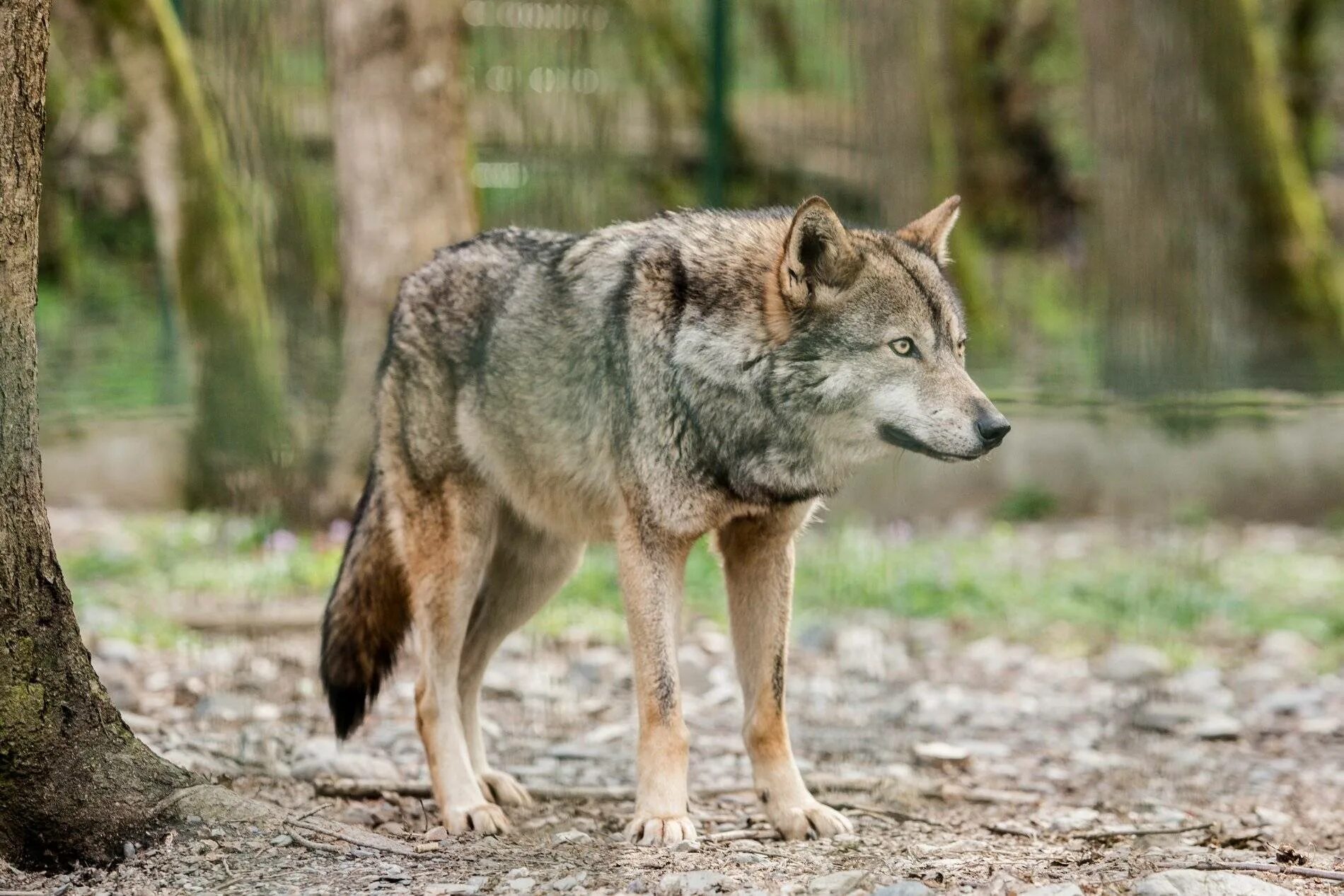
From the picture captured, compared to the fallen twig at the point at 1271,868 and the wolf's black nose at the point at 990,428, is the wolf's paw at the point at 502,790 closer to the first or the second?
the wolf's black nose at the point at 990,428

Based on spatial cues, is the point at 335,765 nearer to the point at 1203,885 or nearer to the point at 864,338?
the point at 864,338

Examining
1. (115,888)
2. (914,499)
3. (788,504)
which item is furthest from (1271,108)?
(115,888)

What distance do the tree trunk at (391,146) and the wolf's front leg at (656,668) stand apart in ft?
11.8

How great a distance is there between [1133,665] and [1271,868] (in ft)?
8.95

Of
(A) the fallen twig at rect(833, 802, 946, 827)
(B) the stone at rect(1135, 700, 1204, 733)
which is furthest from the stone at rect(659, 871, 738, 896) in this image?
(B) the stone at rect(1135, 700, 1204, 733)

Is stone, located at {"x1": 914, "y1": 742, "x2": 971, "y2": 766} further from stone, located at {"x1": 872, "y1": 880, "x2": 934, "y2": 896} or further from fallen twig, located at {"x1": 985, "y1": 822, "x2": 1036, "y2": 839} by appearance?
stone, located at {"x1": 872, "y1": 880, "x2": 934, "y2": 896}

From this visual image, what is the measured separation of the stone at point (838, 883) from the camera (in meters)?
3.05

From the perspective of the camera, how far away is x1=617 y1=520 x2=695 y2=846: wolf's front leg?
11.8ft

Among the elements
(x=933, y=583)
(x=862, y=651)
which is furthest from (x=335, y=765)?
(x=933, y=583)

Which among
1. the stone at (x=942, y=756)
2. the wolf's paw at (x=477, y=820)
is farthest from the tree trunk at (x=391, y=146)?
the wolf's paw at (x=477, y=820)

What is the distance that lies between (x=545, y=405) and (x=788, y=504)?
72 cm

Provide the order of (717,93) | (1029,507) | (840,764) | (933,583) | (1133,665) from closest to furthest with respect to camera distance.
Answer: (840,764), (1133,665), (933,583), (1029,507), (717,93)

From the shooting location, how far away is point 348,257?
290 inches

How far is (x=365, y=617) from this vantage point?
4301 millimetres
